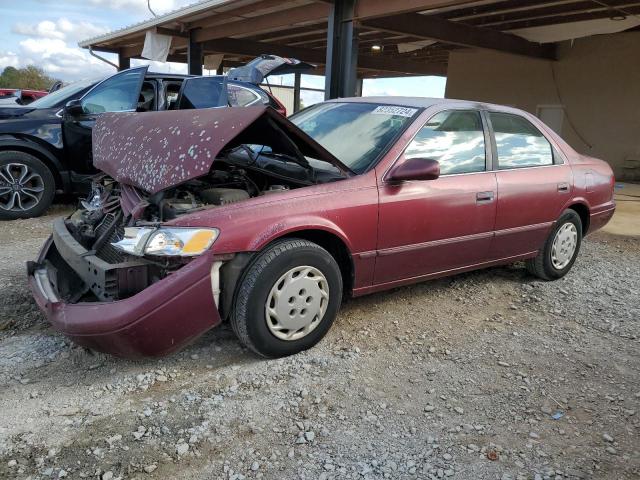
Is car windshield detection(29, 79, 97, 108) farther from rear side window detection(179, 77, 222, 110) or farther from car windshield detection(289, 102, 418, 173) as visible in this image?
car windshield detection(289, 102, 418, 173)

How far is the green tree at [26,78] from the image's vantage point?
39.8 metres

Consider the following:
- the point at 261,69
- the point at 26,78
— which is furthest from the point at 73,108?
the point at 26,78

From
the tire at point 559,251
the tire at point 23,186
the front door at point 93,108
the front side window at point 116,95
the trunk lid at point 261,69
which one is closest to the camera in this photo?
the tire at point 559,251

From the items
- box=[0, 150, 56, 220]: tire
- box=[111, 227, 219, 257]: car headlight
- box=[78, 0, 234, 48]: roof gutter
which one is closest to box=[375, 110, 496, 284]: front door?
box=[111, 227, 219, 257]: car headlight

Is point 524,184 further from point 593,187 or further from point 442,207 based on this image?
point 593,187

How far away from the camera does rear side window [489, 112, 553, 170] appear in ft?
13.9

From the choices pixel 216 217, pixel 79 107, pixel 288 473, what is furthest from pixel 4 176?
pixel 288 473

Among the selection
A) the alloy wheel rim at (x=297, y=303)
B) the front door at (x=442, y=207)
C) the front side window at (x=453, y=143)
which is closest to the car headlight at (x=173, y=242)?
the alloy wheel rim at (x=297, y=303)

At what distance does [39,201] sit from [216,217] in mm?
4494

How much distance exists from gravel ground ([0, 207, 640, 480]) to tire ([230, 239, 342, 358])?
0.15 m

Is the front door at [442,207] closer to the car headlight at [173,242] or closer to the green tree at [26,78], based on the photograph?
the car headlight at [173,242]

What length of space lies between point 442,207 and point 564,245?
5.86 feet

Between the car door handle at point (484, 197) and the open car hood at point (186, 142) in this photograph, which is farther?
the car door handle at point (484, 197)

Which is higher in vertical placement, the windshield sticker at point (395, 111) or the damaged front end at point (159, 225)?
the windshield sticker at point (395, 111)
